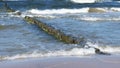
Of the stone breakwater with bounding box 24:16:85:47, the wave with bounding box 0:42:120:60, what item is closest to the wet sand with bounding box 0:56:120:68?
the wave with bounding box 0:42:120:60

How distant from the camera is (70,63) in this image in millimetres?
8336

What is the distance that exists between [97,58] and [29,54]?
2.15m

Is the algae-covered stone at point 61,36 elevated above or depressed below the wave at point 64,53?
below

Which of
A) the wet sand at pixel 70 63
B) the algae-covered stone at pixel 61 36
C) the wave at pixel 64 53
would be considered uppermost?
the wet sand at pixel 70 63

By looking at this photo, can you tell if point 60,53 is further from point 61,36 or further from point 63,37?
point 61,36

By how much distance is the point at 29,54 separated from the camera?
10.3 metres

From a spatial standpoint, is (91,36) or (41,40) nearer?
(41,40)

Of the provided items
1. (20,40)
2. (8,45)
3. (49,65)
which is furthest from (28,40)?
→ (49,65)

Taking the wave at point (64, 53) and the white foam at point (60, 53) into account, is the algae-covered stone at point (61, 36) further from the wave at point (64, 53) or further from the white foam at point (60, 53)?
the white foam at point (60, 53)

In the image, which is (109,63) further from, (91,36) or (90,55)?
(91,36)

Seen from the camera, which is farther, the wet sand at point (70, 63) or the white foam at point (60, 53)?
the white foam at point (60, 53)

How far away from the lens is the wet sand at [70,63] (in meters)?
8.08

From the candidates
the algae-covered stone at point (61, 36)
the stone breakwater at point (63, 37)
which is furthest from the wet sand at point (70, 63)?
the algae-covered stone at point (61, 36)

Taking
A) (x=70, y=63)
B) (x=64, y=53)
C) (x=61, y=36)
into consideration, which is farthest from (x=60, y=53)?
(x=61, y=36)
